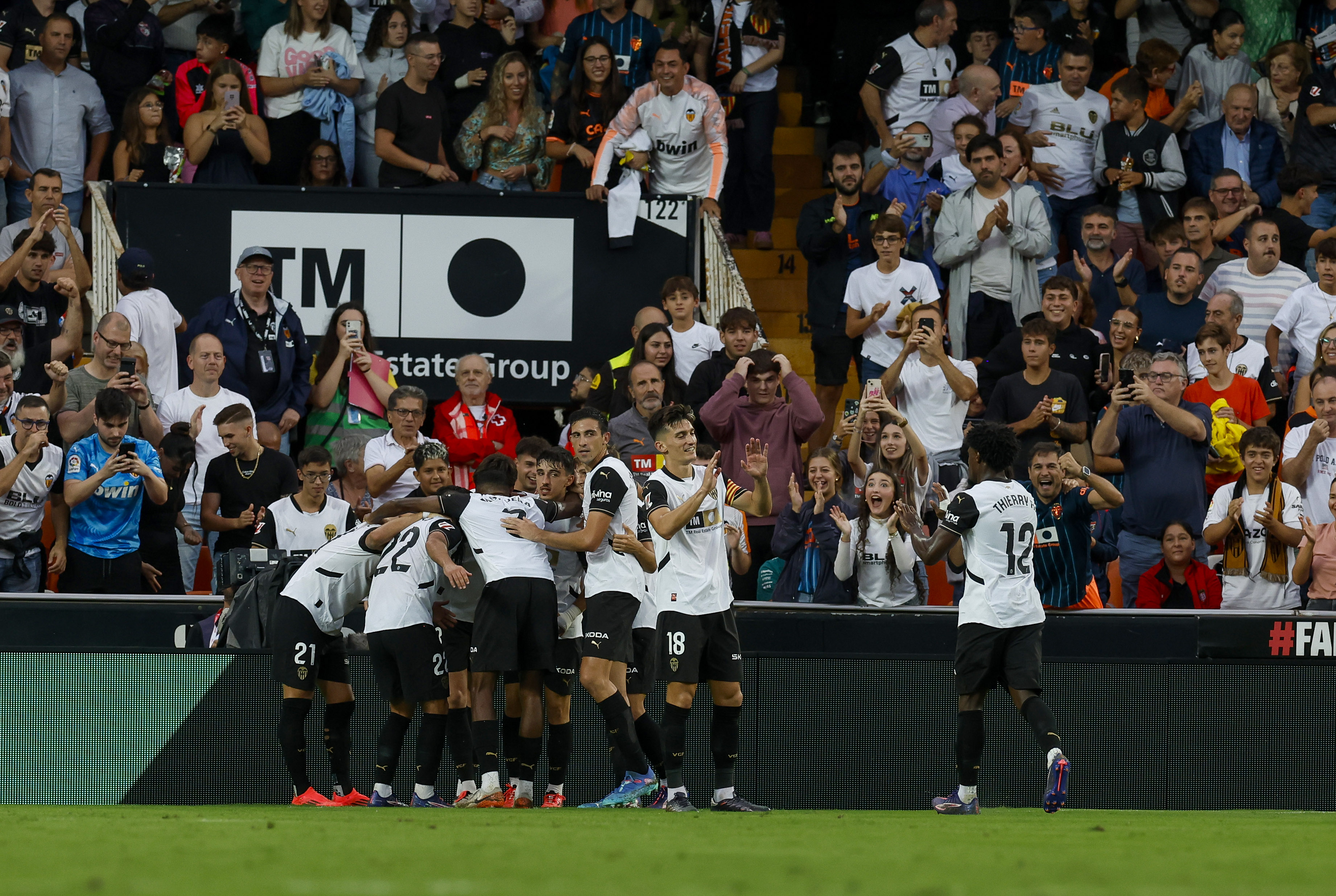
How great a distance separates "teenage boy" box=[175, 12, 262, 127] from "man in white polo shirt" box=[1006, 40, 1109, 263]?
6.42m

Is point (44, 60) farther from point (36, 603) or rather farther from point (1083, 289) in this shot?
point (1083, 289)

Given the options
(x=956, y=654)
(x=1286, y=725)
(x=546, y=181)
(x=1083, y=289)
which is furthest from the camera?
(x=546, y=181)

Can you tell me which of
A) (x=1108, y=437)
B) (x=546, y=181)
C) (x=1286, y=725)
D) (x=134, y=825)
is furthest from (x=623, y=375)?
(x=134, y=825)

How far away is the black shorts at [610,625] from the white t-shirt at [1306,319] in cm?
644

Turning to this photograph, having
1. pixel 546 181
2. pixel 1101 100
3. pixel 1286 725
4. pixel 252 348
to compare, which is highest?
pixel 1101 100

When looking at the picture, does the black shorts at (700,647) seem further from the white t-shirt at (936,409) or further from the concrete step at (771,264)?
the concrete step at (771,264)

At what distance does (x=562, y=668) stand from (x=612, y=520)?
0.98 meters

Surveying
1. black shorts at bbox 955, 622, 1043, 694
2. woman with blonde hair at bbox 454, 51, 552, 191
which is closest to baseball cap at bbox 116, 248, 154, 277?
woman with blonde hair at bbox 454, 51, 552, 191

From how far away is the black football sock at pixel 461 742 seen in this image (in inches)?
360

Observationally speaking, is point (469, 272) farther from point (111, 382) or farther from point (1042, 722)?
point (1042, 722)

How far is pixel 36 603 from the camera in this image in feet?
31.8

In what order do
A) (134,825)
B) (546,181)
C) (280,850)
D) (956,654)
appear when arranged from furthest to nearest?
(546,181) → (956,654) → (134,825) → (280,850)

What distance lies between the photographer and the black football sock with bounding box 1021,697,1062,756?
8047 millimetres

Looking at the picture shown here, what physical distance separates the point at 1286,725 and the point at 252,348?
761cm
